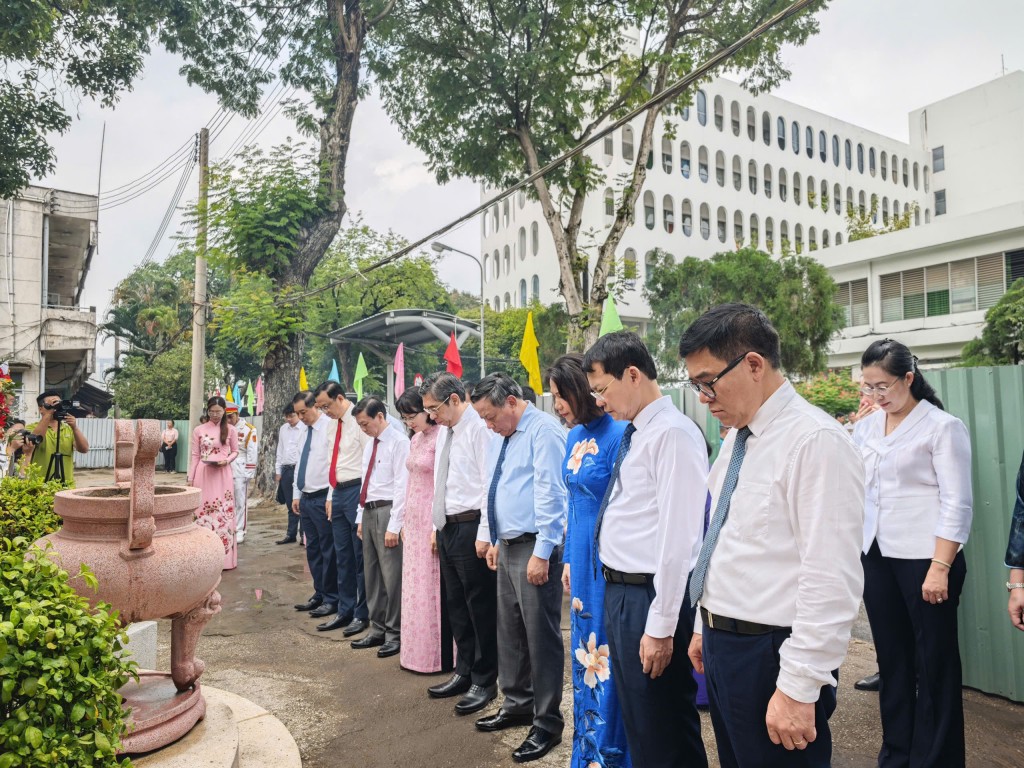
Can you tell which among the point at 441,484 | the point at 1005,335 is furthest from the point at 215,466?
the point at 1005,335

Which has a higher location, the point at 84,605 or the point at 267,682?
the point at 84,605

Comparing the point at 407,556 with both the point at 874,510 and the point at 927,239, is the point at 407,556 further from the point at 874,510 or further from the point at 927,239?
the point at 927,239

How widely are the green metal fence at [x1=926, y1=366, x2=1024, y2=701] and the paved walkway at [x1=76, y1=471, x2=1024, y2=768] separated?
7.5 inches

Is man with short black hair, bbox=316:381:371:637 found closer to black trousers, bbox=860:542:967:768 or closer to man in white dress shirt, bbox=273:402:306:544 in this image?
man in white dress shirt, bbox=273:402:306:544

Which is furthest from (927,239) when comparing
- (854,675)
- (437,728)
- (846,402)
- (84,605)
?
(84,605)

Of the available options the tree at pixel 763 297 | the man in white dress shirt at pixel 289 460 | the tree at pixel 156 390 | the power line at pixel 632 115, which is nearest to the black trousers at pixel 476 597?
the power line at pixel 632 115

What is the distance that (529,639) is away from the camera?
12.1 ft

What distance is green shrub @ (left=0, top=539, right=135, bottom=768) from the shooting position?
173cm

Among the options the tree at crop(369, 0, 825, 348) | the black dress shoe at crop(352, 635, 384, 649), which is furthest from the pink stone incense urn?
the tree at crop(369, 0, 825, 348)

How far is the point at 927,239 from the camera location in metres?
22.7

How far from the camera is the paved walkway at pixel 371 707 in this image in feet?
11.5

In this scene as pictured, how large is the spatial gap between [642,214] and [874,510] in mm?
34732

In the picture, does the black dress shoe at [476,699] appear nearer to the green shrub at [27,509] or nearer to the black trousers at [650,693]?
the black trousers at [650,693]

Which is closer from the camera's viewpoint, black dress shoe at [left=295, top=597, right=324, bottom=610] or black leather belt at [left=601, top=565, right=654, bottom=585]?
black leather belt at [left=601, top=565, right=654, bottom=585]
